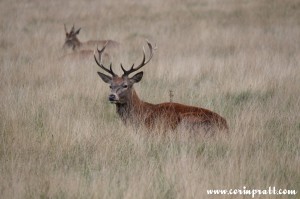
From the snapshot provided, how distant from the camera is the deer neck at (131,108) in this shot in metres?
7.30

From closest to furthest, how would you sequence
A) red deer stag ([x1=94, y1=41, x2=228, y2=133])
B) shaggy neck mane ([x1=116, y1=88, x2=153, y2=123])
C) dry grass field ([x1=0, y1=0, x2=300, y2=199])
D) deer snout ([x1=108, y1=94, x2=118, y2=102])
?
dry grass field ([x1=0, y1=0, x2=300, y2=199]) < red deer stag ([x1=94, y1=41, x2=228, y2=133]) < deer snout ([x1=108, y1=94, x2=118, y2=102]) < shaggy neck mane ([x1=116, y1=88, x2=153, y2=123])

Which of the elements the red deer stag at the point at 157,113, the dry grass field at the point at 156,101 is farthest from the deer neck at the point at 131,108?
the dry grass field at the point at 156,101

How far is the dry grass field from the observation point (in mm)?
4785

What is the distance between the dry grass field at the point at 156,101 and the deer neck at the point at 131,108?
0.18m

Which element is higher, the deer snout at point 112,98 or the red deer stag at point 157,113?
the deer snout at point 112,98

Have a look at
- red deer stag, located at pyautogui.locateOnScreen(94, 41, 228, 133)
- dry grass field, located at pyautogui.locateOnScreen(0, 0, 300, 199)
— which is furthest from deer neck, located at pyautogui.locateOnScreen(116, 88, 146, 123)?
dry grass field, located at pyautogui.locateOnScreen(0, 0, 300, 199)

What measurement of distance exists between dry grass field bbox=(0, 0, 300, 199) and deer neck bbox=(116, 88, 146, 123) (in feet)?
0.60

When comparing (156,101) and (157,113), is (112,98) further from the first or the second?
(156,101)

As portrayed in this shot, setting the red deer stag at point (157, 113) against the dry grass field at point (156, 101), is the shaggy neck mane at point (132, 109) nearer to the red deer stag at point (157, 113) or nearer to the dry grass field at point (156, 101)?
the red deer stag at point (157, 113)

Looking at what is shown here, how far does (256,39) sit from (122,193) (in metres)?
11.0

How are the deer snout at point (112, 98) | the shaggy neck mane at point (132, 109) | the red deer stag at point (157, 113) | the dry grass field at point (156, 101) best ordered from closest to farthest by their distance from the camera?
the dry grass field at point (156, 101), the red deer stag at point (157, 113), the deer snout at point (112, 98), the shaggy neck mane at point (132, 109)

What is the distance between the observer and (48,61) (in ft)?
39.7

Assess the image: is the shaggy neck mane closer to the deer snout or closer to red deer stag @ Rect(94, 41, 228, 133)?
red deer stag @ Rect(94, 41, 228, 133)

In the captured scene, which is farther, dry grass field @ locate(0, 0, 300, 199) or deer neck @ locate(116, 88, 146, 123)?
deer neck @ locate(116, 88, 146, 123)
